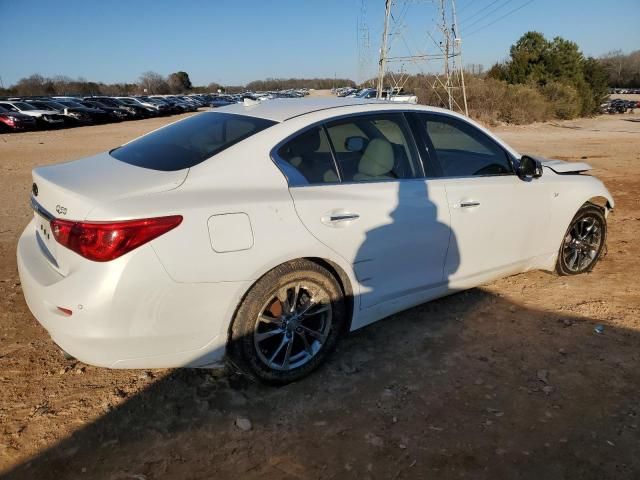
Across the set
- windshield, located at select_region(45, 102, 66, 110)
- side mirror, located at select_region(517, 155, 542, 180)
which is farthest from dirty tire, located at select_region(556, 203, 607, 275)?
windshield, located at select_region(45, 102, 66, 110)

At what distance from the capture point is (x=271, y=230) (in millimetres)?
2623

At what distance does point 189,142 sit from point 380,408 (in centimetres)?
199

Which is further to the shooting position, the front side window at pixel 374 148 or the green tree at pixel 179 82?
the green tree at pixel 179 82

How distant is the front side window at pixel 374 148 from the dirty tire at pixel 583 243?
1.91 meters

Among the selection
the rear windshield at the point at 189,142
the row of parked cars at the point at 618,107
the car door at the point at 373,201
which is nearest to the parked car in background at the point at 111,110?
the rear windshield at the point at 189,142

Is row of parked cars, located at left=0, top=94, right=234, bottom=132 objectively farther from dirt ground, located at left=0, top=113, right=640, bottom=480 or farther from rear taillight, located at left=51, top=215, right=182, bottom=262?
rear taillight, located at left=51, top=215, right=182, bottom=262

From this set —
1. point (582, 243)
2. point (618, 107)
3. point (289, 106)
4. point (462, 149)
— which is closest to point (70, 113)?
point (289, 106)

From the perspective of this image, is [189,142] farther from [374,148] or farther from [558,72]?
[558,72]

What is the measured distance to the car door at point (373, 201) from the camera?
9.43 ft

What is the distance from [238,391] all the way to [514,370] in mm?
1763

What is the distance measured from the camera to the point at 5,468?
91.5 inches

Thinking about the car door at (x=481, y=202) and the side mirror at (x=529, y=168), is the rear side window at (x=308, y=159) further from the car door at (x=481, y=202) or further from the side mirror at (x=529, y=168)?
the side mirror at (x=529, y=168)

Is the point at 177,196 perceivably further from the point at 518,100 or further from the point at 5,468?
the point at 518,100

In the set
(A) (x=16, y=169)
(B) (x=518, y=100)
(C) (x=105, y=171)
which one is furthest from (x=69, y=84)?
(C) (x=105, y=171)
